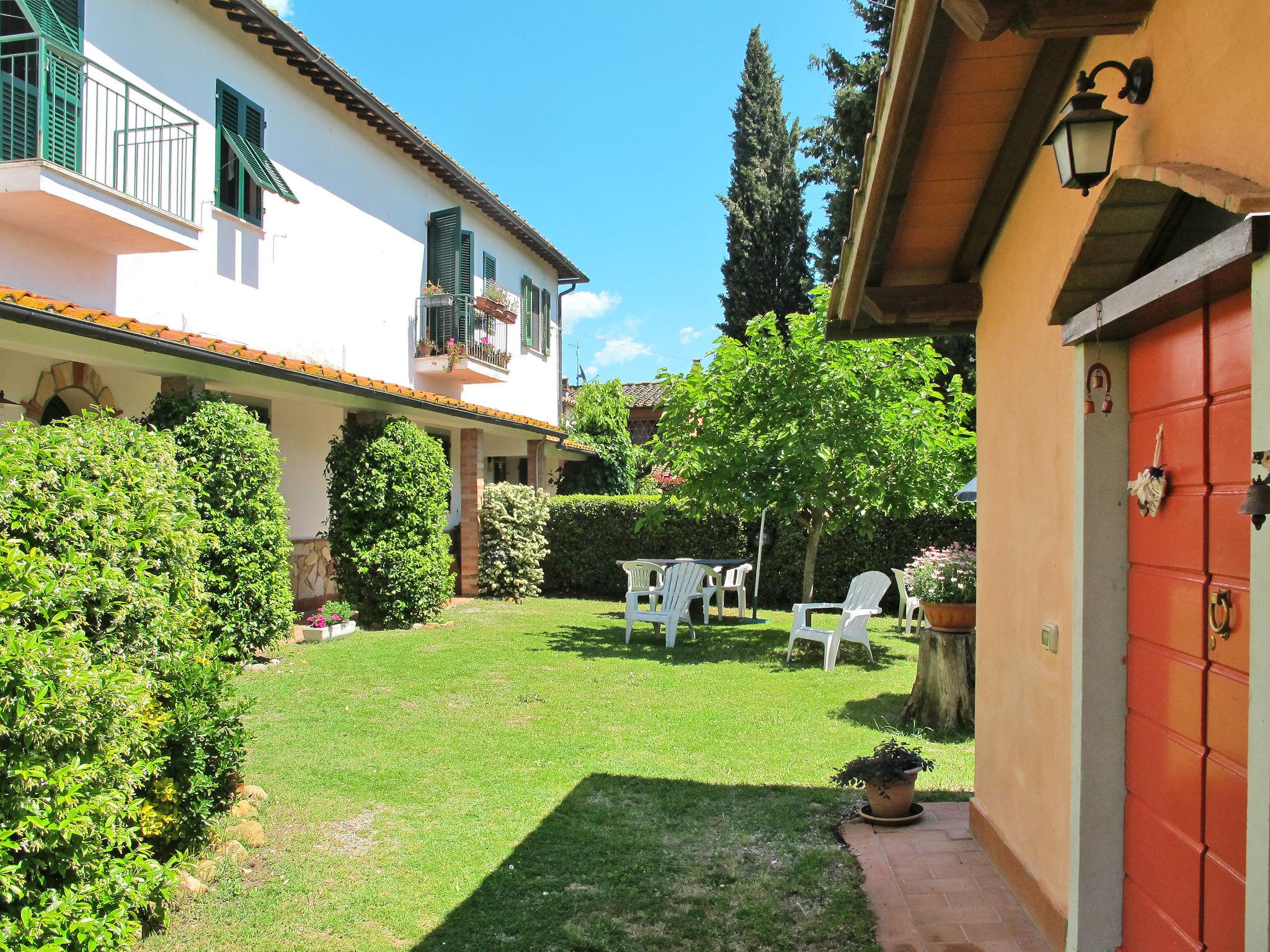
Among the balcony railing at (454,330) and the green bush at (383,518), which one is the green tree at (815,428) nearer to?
the green bush at (383,518)

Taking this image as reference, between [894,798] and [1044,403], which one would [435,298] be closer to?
[894,798]

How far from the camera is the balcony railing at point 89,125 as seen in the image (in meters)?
7.40

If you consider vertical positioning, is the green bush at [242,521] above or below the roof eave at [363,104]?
below

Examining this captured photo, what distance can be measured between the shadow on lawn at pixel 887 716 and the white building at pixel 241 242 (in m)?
6.79

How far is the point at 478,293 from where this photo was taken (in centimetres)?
1638

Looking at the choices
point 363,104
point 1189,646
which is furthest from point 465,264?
point 1189,646

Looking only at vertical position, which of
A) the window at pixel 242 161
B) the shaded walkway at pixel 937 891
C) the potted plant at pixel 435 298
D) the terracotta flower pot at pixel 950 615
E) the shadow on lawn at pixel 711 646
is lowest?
the shadow on lawn at pixel 711 646

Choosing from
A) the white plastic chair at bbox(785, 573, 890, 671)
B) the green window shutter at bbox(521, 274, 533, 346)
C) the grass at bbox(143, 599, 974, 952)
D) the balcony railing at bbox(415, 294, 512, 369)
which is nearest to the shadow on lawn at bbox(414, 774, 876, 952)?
the grass at bbox(143, 599, 974, 952)

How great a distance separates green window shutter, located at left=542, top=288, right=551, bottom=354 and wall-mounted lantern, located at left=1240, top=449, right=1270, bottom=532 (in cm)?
1887

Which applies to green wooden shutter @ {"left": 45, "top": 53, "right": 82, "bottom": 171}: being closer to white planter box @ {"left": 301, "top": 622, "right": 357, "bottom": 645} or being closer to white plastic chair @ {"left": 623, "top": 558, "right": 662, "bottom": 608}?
white planter box @ {"left": 301, "top": 622, "right": 357, "bottom": 645}

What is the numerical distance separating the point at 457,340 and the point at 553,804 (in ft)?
36.8

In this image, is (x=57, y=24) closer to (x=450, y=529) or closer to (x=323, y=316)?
(x=323, y=316)

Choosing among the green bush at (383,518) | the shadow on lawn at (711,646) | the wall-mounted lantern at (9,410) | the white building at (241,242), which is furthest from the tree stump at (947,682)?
the wall-mounted lantern at (9,410)

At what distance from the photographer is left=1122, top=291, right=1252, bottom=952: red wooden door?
2.18m
